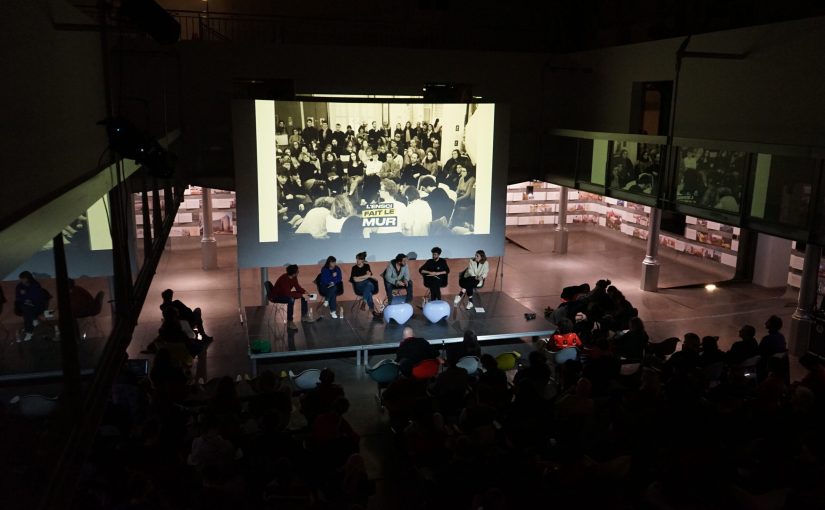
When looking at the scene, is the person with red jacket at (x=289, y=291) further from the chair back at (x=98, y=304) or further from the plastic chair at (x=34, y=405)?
the plastic chair at (x=34, y=405)

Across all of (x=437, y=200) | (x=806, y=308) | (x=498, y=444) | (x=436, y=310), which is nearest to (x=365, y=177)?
(x=437, y=200)

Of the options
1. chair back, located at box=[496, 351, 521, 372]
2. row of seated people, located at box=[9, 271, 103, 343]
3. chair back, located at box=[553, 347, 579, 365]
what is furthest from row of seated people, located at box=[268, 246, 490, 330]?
row of seated people, located at box=[9, 271, 103, 343]

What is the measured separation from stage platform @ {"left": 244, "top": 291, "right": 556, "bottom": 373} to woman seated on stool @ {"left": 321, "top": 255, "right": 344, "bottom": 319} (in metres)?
0.28

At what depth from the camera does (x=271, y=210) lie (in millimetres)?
13727

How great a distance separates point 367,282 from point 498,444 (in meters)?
6.24

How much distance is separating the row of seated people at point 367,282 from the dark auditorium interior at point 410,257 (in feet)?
0.24

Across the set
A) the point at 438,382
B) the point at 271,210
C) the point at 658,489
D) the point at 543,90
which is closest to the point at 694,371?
the point at 658,489

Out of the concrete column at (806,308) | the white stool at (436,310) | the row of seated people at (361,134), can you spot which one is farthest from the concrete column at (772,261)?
the white stool at (436,310)

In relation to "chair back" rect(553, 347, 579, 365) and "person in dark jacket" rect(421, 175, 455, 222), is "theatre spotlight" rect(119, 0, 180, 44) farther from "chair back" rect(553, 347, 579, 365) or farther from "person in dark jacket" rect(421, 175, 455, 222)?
"person in dark jacket" rect(421, 175, 455, 222)

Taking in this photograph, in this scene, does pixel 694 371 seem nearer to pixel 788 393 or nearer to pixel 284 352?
pixel 788 393

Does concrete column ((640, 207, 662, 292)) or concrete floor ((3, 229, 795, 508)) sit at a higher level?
concrete column ((640, 207, 662, 292))

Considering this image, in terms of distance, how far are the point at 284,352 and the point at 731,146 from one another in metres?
8.32

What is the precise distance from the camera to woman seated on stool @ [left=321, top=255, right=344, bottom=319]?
42.0 ft

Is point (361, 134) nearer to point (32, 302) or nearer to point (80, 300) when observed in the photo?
point (80, 300)
